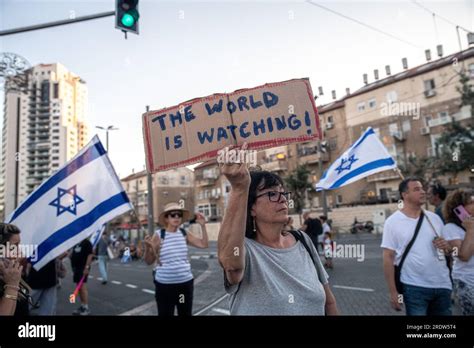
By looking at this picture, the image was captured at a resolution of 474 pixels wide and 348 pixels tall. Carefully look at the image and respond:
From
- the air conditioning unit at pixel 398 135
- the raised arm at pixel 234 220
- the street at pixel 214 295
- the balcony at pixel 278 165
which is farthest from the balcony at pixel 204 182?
the raised arm at pixel 234 220

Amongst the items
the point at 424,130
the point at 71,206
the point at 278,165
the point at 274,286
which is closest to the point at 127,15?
the point at 71,206

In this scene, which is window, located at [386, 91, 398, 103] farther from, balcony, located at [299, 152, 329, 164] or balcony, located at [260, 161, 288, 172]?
balcony, located at [260, 161, 288, 172]

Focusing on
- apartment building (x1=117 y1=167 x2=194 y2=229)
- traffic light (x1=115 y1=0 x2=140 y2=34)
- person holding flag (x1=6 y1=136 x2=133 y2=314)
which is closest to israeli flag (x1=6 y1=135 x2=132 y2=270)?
person holding flag (x1=6 y1=136 x2=133 y2=314)

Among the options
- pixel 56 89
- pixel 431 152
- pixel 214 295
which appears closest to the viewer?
pixel 214 295

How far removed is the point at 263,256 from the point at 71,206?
106 inches

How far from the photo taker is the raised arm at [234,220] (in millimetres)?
1540

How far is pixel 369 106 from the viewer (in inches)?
1259

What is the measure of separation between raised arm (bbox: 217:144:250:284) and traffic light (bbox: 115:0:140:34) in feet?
14.6

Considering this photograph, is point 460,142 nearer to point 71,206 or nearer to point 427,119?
point 427,119

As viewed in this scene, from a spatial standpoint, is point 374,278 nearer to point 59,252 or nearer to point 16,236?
point 59,252

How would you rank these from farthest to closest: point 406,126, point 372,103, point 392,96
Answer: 1. point 372,103
2. point 406,126
3. point 392,96

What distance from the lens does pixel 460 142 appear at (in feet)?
66.3

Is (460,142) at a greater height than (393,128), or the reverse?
(393,128)
